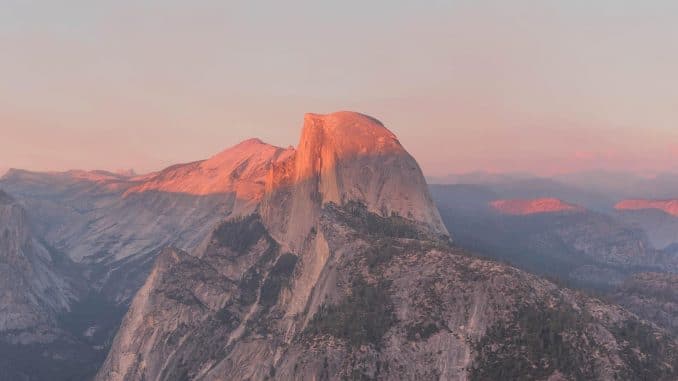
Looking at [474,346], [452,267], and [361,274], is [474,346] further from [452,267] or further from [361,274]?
[361,274]

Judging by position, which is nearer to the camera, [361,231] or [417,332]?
[417,332]

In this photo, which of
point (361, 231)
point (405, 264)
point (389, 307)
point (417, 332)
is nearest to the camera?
point (417, 332)

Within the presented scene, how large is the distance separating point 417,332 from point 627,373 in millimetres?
40642

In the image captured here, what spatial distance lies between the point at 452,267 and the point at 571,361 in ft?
118

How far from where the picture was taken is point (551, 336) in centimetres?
11969

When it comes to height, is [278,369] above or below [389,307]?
below

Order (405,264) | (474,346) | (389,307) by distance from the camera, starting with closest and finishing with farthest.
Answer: (474,346) → (389,307) → (405,264)

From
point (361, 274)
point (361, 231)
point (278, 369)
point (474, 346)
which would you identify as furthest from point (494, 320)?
point (361, 231)

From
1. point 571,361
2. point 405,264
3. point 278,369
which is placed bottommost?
point 278,369

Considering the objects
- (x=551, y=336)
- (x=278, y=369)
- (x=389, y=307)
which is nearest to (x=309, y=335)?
(x=278, y=369)

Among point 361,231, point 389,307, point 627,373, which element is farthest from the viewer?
point 361,231

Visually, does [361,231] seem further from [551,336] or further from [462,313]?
[551,336]

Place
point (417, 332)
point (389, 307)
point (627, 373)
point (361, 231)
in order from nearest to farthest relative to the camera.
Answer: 1. point (627, 373)
2. point (417, 332)
3. point (389, 307)
4. point (361, 231)

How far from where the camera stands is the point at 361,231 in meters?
187
